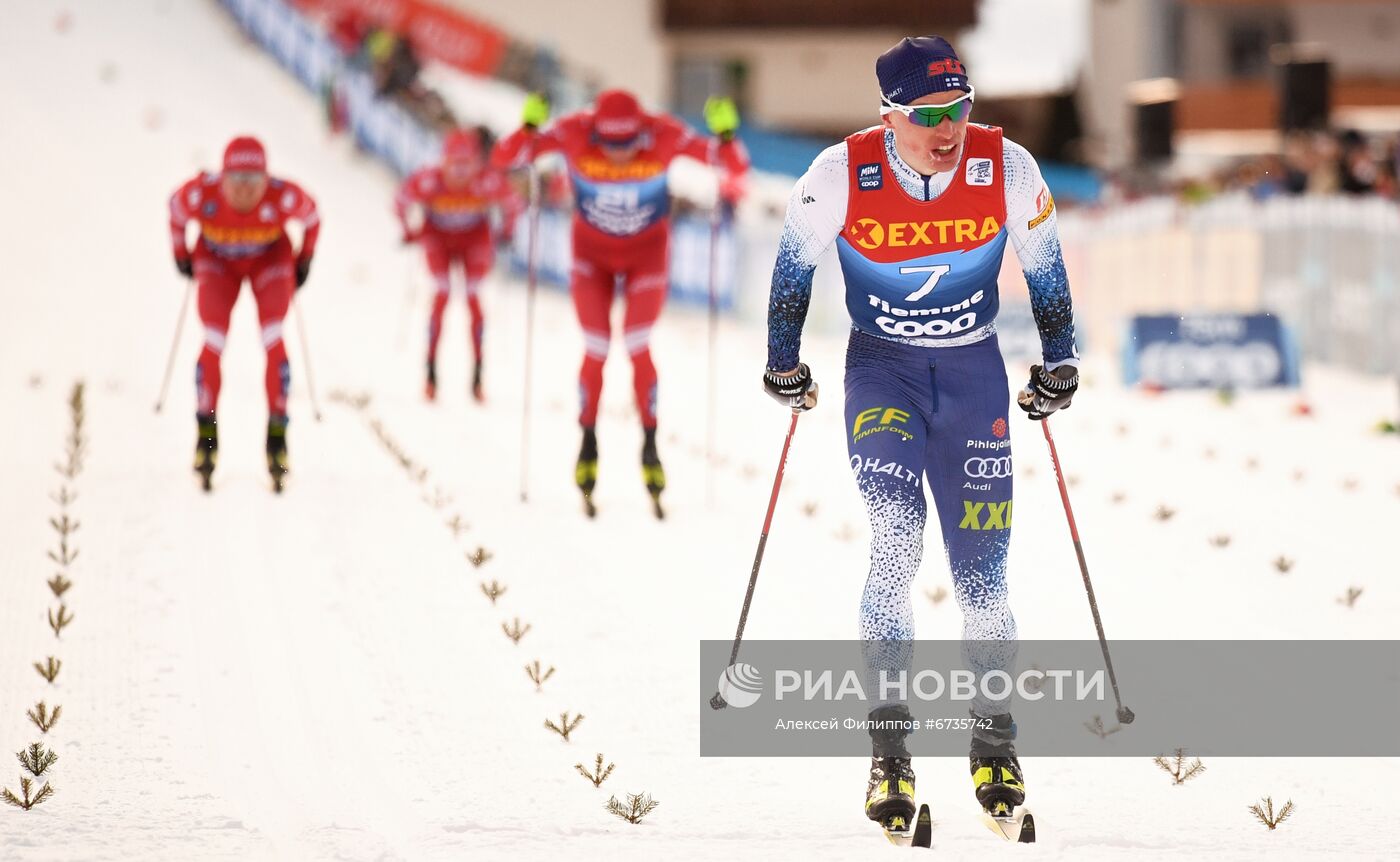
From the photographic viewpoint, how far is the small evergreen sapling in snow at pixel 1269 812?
4.65 m

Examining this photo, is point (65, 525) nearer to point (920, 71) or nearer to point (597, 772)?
point (597, 772)

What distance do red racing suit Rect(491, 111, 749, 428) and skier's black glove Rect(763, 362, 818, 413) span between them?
A: 4307 mm

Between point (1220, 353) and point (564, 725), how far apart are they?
1149 centimetres

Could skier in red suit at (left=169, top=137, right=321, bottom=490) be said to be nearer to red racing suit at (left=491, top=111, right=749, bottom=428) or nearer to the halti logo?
red racing suit at (left=491, top=111, right=749, bottom=428)

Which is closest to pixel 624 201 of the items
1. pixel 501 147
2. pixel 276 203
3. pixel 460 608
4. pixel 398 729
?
pixel 501 147

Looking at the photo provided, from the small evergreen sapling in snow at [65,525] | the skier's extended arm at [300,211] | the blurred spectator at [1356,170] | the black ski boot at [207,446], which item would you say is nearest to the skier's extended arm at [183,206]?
the skier's extended arm at [300,211]

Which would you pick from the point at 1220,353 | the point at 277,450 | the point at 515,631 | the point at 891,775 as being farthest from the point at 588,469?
the point at 1220,353

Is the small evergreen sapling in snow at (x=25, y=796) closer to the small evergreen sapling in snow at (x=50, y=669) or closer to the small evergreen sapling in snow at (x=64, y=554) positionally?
the small evergreen sapling in snow at (x=50, y=669)

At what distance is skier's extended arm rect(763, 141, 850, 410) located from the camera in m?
4.64

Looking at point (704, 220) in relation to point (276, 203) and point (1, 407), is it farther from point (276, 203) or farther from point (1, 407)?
point (276, 203)

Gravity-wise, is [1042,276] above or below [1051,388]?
above

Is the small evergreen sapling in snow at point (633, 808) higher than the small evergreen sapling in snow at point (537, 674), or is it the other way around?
the small evergreen sapling in snow at point (537, 674)

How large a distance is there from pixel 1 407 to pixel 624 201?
559 cm

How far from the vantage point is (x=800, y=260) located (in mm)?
4719
